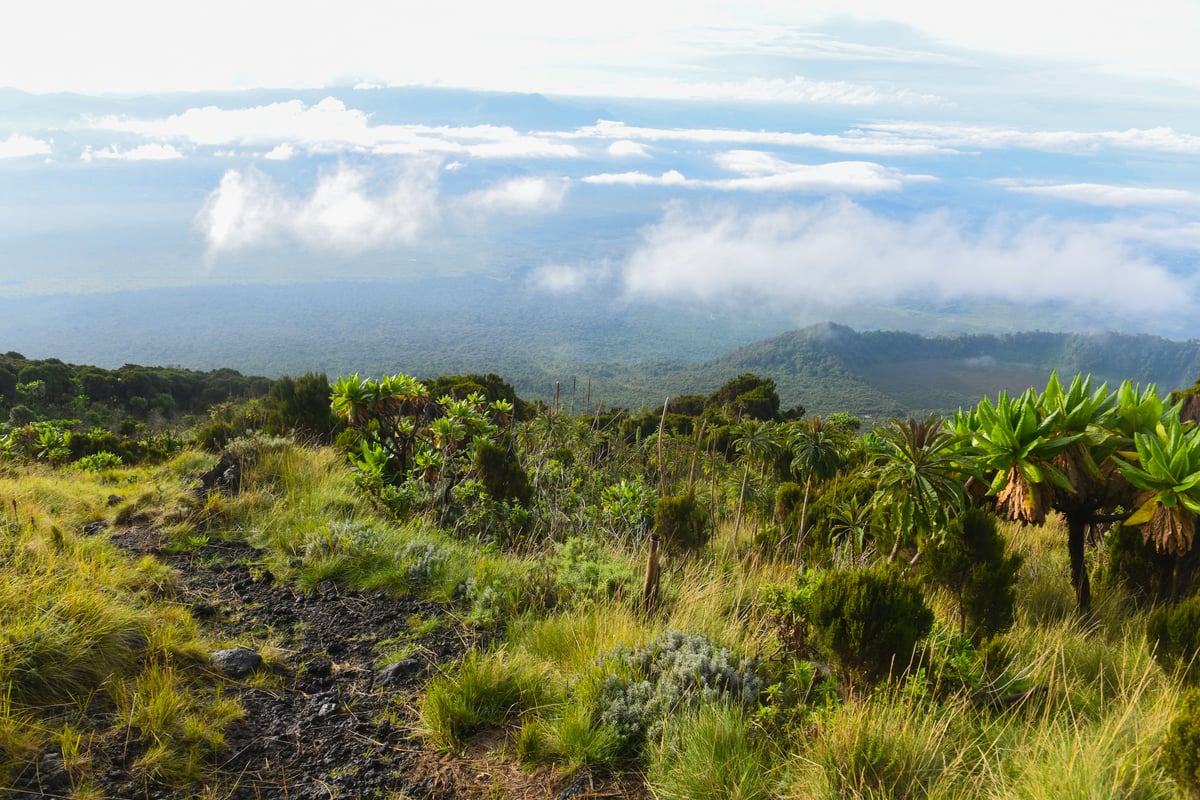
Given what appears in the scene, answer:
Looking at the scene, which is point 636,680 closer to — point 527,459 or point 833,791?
point 833,791

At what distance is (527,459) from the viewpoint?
26.3ft

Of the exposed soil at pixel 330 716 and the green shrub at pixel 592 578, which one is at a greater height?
the green shrub at pixel 592 578

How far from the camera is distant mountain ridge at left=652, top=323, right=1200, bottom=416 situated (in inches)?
4387

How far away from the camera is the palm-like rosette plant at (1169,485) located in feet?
10.8

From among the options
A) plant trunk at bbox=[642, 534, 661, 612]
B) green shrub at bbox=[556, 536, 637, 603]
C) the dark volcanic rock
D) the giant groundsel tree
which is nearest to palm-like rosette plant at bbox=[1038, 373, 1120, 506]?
the giant groundsel tree

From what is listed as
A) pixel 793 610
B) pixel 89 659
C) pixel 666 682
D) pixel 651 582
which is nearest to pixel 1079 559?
pixel 793 610

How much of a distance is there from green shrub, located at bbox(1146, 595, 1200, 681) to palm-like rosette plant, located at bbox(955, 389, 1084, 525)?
0.67 metres

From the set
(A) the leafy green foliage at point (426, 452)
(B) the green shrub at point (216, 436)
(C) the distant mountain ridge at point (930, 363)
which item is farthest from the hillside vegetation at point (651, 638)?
(C) the distant mountain ridge at point (930, 363)

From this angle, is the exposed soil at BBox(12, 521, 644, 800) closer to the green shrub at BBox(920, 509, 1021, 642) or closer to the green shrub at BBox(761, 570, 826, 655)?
the green shrub at BBox(761, 570, 826, 655)

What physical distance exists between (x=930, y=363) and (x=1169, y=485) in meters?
158

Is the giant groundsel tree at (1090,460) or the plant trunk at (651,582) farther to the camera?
the plant trunk at (651,582)

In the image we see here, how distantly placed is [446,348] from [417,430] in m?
150

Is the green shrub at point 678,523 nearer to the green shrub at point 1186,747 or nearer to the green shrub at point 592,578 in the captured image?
the green shrub at point 592,578

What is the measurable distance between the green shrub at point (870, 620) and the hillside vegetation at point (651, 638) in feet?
0.05
